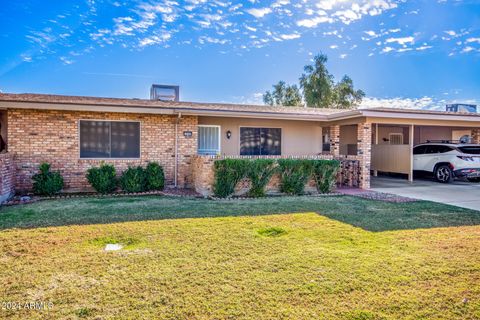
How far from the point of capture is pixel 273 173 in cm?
983

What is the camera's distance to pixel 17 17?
39.3 feet

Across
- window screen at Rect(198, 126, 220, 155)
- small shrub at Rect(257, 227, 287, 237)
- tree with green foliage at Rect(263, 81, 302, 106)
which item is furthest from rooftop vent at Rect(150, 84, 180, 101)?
tree with green foliage at Rect(263, 81, 302, 106)

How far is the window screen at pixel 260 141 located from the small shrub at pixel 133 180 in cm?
435

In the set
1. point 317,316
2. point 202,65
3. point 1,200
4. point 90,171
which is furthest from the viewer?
point 202,65

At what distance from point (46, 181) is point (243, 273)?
7.81 meters

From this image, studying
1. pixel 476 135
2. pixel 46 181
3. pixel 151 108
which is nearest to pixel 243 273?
pixel 151 108

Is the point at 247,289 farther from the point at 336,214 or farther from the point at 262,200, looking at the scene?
the point at 262,200

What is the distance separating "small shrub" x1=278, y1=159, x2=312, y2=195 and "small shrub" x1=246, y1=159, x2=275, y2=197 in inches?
19.2

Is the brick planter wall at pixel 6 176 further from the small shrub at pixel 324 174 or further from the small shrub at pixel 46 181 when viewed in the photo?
the small shrub at pixel 324 174

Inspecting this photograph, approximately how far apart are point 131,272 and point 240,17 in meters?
14.5

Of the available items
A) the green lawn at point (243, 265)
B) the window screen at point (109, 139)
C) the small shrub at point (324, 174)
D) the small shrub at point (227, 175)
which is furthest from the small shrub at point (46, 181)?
the small shrub at point (324, 174)

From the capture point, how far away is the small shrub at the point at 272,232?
5.30 m

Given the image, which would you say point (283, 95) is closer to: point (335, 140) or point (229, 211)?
point (335, 140)

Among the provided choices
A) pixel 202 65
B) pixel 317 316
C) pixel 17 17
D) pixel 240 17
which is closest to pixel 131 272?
pixel 317 316
